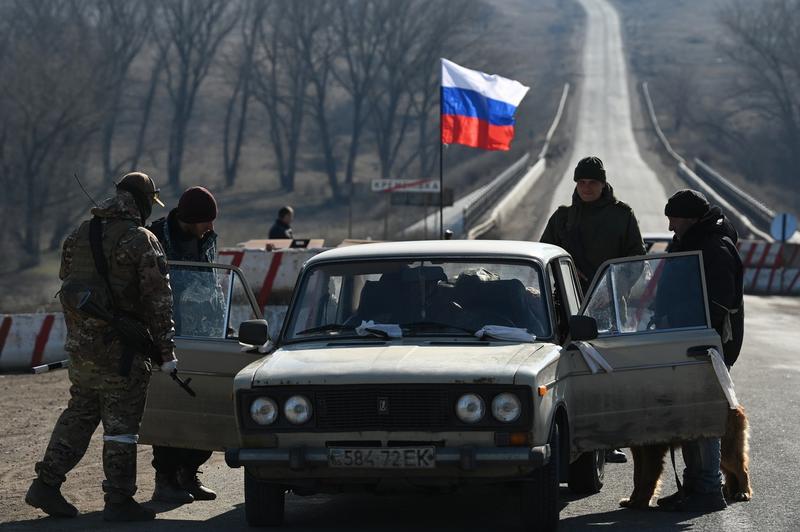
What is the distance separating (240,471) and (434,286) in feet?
9.81

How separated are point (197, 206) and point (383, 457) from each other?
2.72 meters

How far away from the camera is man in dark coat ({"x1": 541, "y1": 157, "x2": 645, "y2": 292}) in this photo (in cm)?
995

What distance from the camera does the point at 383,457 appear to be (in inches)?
267

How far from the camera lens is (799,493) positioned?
8391 millimetres

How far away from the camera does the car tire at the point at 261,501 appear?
7.41 meters

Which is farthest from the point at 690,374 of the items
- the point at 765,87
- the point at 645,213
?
the point at 765,87

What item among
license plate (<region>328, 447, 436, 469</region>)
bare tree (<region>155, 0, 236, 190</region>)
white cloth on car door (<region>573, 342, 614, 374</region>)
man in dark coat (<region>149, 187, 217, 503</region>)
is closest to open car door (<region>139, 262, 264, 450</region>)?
man in dark coat (<region>149, 187, 217, 503</region>)

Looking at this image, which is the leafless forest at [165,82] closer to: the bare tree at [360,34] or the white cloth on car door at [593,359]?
the bare tree at [360,34]

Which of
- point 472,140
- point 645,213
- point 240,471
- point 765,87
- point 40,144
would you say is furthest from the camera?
point 765,87

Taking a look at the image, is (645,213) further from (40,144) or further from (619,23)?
(619,23)

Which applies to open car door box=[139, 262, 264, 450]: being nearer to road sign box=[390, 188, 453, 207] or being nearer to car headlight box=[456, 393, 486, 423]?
car headlight box=[456, 393, 486, 423]

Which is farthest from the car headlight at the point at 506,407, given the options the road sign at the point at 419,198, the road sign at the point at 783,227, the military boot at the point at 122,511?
the road sign at the point at 783,227

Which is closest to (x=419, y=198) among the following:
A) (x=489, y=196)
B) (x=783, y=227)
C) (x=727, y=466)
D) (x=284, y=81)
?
(x=783, y=227)

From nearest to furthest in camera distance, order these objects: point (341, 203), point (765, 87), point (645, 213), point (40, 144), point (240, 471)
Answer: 1. point (240, 471)
2. point (645, 213)
3. point (40, 144)
4. point (341, 203)
5. point (765, 87)
